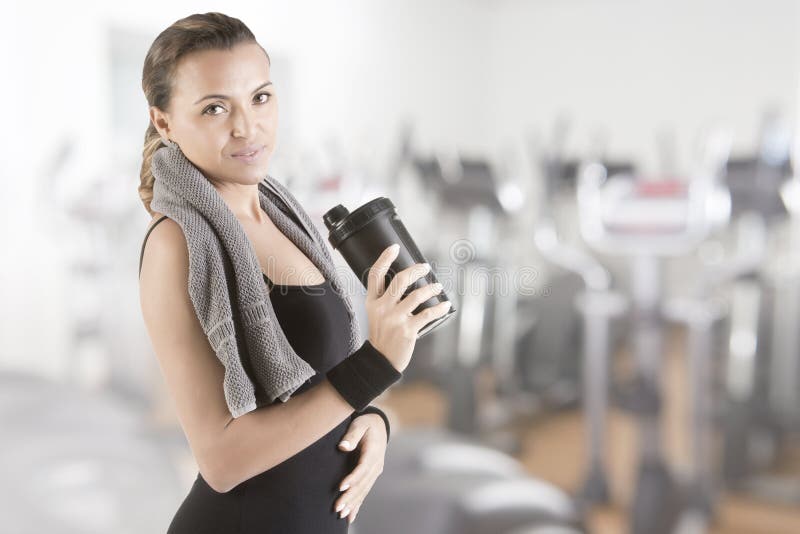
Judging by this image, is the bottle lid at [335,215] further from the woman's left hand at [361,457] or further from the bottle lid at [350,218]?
the woman's left hand at [361,457]

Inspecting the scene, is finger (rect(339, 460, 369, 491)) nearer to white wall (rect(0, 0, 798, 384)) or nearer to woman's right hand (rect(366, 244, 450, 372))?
woman's right hand (rect(366, 244, 450, 372))

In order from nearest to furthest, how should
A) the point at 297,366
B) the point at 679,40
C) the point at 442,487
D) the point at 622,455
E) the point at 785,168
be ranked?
the point at 297,366 → the point at 442,487 → the point at 785,168 → the point at 622,455 → the point at 679,40

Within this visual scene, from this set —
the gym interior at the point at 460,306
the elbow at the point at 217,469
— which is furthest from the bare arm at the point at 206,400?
the gym interior at the point at 460,306

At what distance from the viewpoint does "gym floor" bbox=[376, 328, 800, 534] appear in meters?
3.34

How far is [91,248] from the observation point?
302cm

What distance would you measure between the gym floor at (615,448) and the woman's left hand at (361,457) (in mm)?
2465

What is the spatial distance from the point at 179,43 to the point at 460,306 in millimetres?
3620

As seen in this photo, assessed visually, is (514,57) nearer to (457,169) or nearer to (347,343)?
(457,169)

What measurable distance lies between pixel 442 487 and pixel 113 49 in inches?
85.6

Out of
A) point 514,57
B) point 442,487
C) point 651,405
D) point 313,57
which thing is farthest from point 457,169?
point 514,57

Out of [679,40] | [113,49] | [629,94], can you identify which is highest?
[113,49]

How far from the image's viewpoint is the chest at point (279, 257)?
0.48 m

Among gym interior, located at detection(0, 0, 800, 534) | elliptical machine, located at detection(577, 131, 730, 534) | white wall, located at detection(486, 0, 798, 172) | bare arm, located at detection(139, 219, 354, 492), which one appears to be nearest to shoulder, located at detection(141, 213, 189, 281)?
bare arm, located at detection(139, 219, 354, 492)

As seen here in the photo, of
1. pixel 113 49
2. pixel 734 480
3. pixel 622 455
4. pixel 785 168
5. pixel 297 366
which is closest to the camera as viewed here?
pixel 297 366
